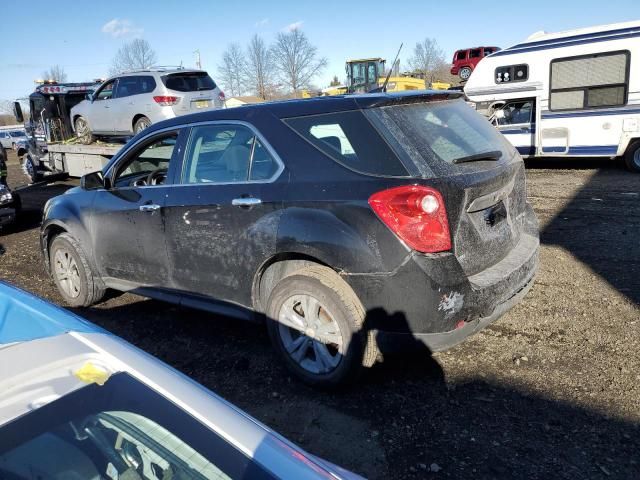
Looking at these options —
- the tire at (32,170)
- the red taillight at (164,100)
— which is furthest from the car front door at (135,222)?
the tire at (32,170)

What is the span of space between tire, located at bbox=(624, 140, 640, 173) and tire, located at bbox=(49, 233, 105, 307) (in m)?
10.4

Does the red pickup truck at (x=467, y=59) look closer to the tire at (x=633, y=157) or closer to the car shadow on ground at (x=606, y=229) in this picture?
the tire at (x=633, y=157)

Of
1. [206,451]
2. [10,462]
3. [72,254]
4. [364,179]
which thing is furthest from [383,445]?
Answer: [72,254]

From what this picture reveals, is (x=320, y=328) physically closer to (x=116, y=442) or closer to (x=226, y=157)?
(x=226, y=157)

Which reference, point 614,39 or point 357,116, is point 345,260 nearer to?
point 357,116

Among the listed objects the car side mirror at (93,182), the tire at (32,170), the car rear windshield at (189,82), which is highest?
the car rear windshield at (189,82)

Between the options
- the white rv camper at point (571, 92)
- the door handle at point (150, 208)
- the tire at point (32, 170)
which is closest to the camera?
the door handle at point (150, 208)

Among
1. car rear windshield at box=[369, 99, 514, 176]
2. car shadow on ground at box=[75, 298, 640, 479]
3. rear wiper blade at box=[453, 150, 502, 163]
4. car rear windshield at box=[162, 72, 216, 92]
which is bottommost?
car shadow on ground at box=[75, 298, 640, 479]

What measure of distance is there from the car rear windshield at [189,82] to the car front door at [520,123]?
6716mm

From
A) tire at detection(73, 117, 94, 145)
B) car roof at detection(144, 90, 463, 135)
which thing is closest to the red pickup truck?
tire at detection(73, 117, 94, 145)

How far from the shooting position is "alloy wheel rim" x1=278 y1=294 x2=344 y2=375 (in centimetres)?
328

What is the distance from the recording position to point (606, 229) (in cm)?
665

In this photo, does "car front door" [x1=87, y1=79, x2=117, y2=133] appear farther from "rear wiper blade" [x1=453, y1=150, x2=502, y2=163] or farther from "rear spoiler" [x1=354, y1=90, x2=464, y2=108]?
"rear wiper blade" [x1=453, y1=150, x2=502, y2=163]

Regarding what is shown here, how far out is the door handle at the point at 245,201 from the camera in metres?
3.50
